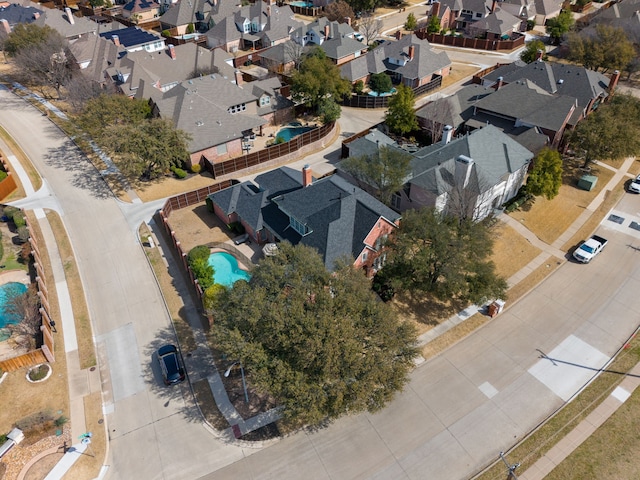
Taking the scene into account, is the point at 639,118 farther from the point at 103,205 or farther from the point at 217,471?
the point at 103,205

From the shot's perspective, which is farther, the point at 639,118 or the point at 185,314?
the point at 639,118

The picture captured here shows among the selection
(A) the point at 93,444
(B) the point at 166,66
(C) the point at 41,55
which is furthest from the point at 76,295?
(C) the point at 41,55

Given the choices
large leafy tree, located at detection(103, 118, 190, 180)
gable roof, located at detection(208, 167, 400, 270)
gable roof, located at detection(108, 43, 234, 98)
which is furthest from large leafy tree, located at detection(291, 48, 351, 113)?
gable roof, located at detection(208, 167, 400, 270)

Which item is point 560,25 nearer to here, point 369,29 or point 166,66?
point 369,29

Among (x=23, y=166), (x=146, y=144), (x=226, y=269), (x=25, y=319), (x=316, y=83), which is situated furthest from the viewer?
(x=316, y=83)

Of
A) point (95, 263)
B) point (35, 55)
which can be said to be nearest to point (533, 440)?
point (95, 263)

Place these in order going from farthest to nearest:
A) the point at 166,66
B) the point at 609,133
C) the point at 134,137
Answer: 1. the point at 166,66
2. the point at 609,133
3. the point at 134,137
